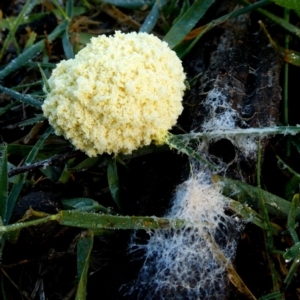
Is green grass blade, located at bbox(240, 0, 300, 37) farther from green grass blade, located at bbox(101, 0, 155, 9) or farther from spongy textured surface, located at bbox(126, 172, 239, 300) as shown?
spongy textured surface, located at bbox(126, 172, 239, 300)

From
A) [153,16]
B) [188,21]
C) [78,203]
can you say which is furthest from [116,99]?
[153,16]

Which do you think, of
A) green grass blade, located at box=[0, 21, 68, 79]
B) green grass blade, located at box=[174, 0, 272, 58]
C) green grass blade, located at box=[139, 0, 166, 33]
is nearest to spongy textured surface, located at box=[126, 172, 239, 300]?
green grass blade, located at box=[174, 0, 272, 58]

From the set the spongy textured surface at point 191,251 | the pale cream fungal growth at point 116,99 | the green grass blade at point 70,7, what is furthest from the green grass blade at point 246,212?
the green grass blade at point 70,7

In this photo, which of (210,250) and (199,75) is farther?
(199,75)

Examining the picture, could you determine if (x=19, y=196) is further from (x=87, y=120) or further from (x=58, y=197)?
(x=87, y=120)

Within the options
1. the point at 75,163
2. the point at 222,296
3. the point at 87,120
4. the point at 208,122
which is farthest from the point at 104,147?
the point at 222,296

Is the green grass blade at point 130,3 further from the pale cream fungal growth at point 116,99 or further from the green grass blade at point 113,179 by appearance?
the green grass blade at point 113,179
